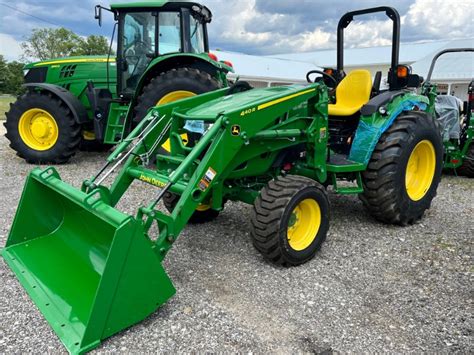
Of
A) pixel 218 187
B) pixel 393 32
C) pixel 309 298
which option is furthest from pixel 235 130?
pixel 393 32

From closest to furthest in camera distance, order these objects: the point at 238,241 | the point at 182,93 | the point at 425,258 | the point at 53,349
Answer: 1. the point at 53,349
2. the point at 425,258
3. the point at 238,241
4. the point at 182,93

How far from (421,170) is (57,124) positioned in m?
5.75

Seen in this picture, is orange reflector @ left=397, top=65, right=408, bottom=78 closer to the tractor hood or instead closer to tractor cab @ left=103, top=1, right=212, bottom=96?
the tractor hood

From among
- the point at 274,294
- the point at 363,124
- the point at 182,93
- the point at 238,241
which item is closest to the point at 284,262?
the point at 274,294

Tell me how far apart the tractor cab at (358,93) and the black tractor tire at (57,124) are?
4417mm

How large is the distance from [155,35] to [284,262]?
489 centimetres

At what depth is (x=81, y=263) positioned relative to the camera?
9.87ft

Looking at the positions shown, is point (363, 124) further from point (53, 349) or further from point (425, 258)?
point (53, 349)

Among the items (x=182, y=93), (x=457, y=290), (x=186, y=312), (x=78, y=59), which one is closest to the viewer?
(x=186, y=312)

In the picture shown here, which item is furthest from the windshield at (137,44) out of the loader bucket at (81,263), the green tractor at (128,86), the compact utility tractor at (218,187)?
the loader bucket at (81,263)

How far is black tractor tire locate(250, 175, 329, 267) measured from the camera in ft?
10.6

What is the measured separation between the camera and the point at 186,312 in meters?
2.76

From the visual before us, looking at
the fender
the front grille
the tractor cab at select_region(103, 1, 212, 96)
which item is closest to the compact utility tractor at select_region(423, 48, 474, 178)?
the tractor cab at select_region(103, 1, 212, 96)

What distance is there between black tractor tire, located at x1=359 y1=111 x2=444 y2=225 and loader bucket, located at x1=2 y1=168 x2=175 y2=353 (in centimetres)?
245
